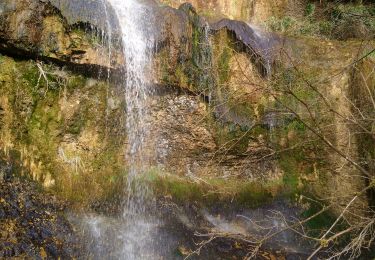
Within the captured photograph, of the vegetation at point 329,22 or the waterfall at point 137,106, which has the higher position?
the vegetation at point 329,22

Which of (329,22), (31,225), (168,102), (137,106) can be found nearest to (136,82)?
(137,106)

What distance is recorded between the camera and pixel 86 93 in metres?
6.73

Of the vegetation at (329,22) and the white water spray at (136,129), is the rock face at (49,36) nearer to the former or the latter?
the white water spray at (136,129)

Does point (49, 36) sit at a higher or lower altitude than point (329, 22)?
lower

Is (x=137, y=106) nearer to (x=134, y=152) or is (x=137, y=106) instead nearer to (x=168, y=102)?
(x=168, y=102)

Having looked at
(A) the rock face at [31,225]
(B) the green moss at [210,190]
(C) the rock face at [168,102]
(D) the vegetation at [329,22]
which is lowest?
(B) the green moss at [210,190]

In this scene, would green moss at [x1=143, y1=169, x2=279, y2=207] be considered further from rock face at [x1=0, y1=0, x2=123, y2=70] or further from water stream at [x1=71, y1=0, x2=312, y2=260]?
rock face at [x1=0, y1=0, x2=123, y2=70]

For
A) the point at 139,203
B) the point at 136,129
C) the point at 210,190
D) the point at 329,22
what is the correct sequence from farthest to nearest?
the point at 329,22 < the point at 210,190 < the point at 136,129 < the point at 139,203

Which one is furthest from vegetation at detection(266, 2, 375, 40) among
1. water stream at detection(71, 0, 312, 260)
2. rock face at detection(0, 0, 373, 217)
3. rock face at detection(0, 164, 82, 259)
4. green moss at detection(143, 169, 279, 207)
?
rock face at detection(0, 164, 82, 259)

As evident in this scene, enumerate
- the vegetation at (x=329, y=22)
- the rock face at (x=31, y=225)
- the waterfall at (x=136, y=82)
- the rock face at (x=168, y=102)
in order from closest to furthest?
1. the rock face at (x=31, y=225)
2. the rock face at (x=168, y=102)
3. the waterfall at (x=136, y=82)
4. the vegetation at (x=329, y=22)

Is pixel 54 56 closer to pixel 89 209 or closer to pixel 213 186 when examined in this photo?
pixel 89 209

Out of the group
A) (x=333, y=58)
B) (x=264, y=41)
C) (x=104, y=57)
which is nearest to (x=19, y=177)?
(x=104, y=57)

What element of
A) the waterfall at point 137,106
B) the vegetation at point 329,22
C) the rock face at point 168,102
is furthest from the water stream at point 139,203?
the vegetation at point 329,22

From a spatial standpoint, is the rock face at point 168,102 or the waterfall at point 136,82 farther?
the waterfall at point 136,82
